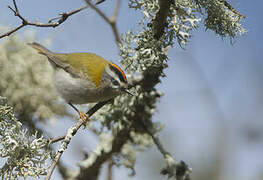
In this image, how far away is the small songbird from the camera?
2.26 metres

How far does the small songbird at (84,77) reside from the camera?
226cm

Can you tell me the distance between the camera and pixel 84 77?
2.40m

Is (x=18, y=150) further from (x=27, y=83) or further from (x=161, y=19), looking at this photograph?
(x=27, y=83)

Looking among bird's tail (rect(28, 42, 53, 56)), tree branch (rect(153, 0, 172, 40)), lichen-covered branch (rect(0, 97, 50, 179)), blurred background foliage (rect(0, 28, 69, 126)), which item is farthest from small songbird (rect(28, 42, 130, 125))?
lichen-covered branch (rect(0, 97, 50, 179))

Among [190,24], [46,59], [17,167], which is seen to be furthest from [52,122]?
[190,24]

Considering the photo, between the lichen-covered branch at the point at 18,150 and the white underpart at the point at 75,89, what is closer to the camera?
the lichen-covered branch at the point at 18,150

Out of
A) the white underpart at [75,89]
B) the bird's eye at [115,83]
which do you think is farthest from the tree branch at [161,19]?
the white underpart at [75,89]

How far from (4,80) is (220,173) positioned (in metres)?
1.68

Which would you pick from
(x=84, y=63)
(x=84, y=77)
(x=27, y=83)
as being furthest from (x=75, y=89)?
Answer: (x=27, y=83)

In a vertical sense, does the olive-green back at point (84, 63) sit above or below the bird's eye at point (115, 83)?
above

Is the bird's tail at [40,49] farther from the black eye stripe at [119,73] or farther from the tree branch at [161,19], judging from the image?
the tree branch at [161,19]

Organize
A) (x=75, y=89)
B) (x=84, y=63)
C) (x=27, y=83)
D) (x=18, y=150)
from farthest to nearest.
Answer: (x=27, y=83)
(x=84, y=63)
(x=75, y=89)
(x=18, y=150)

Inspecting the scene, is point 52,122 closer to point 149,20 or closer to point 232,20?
point 149,20

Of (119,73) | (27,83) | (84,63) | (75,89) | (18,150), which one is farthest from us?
(27,83)
